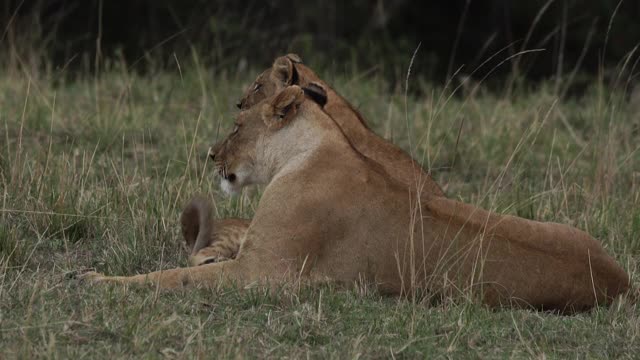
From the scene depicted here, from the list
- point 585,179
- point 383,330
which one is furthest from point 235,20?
point 383,330

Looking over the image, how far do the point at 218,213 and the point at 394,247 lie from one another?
150cm

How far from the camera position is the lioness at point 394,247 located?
5062mm

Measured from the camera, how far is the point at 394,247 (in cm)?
514

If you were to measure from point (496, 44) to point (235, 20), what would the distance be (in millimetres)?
6189

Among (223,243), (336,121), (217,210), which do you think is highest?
(336,121)

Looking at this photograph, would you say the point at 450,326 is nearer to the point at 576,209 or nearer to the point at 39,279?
the point at 39,279

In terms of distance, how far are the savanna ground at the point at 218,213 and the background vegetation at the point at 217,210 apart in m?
0.01

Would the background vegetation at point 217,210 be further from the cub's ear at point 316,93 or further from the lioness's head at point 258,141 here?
the cub's ear at point 316,93

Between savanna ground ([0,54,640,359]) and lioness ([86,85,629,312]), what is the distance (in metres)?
0.11

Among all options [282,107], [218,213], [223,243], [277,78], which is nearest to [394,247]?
[282,107]

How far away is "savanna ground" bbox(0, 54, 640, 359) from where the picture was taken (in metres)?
4.50

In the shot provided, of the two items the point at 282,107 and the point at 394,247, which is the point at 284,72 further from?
the point at 394,247

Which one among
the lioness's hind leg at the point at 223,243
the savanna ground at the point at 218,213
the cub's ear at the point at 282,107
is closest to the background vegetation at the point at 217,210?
the savanna ground at the point at 218,213

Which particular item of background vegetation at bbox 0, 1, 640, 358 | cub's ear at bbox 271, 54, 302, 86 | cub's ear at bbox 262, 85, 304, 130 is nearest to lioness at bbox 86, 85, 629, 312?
background vegetation at bbox 0, 1, 640, 358
